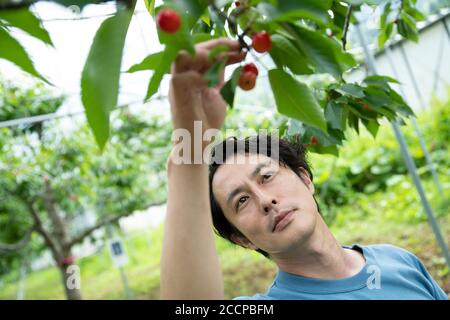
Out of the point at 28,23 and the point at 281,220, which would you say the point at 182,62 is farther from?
the point at 281,220

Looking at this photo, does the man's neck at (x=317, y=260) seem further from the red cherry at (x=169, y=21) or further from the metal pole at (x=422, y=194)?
the metal pole at (x=422, y=194)

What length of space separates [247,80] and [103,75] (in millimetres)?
175

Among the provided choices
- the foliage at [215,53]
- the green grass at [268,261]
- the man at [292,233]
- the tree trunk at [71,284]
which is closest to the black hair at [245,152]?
the man at [292,233]

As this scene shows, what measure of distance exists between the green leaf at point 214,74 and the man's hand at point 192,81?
1 centimetres

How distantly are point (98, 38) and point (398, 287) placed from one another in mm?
834

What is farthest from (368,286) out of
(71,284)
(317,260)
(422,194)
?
(71,284)

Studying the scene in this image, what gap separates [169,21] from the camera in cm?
42

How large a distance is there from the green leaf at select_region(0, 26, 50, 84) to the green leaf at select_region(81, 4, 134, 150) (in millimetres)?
80

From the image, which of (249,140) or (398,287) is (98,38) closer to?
(249,140)

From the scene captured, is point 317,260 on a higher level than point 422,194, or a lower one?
higher

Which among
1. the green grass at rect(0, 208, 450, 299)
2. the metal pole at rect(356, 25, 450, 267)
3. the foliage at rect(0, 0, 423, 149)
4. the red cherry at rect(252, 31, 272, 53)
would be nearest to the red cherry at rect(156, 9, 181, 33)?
the foliage at rect(0, 0, 423, 149)

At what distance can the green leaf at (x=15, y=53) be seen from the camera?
0.48 metres

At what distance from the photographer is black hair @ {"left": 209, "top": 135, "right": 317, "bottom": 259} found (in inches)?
41.7
